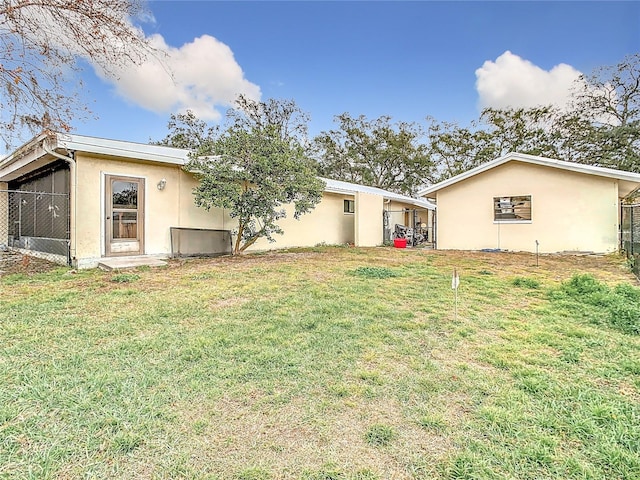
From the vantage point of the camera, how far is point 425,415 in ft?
6.83

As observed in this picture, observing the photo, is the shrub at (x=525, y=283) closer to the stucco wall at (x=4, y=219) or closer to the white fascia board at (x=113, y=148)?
the white fascia board at (x=113, y=148)

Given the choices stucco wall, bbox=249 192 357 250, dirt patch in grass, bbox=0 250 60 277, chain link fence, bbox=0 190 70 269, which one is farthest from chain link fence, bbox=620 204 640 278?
chain link fence, bbox=0 190 70 269

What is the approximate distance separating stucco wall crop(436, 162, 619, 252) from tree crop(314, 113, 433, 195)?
47.8 feet

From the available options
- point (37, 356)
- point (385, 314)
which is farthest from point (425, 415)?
point (37, 356)

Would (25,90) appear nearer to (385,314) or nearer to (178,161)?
A: (178,161)

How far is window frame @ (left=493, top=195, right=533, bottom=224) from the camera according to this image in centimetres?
1180

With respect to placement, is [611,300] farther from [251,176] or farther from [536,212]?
[536,212]

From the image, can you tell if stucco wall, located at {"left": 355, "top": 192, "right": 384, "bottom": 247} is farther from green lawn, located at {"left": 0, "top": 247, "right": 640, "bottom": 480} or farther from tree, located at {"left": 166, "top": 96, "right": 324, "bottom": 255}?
green lawn, located at {"left": 0, "top": 247, "right": 640, "bottom": 480}

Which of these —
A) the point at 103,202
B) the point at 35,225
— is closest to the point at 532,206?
the point at 103,202

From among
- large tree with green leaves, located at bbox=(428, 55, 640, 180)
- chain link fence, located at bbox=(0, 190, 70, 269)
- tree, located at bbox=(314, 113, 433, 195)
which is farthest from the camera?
tree, located at bbox=(314, 113, 433, 195)

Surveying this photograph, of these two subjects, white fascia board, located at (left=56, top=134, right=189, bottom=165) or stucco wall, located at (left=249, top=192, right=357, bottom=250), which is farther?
stucco wall, located at (left=249, top=192, right=357, bottom=250)

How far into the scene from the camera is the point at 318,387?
7.89 feet

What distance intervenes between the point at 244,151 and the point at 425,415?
7836mm

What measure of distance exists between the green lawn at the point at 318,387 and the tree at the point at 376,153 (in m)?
23.7
